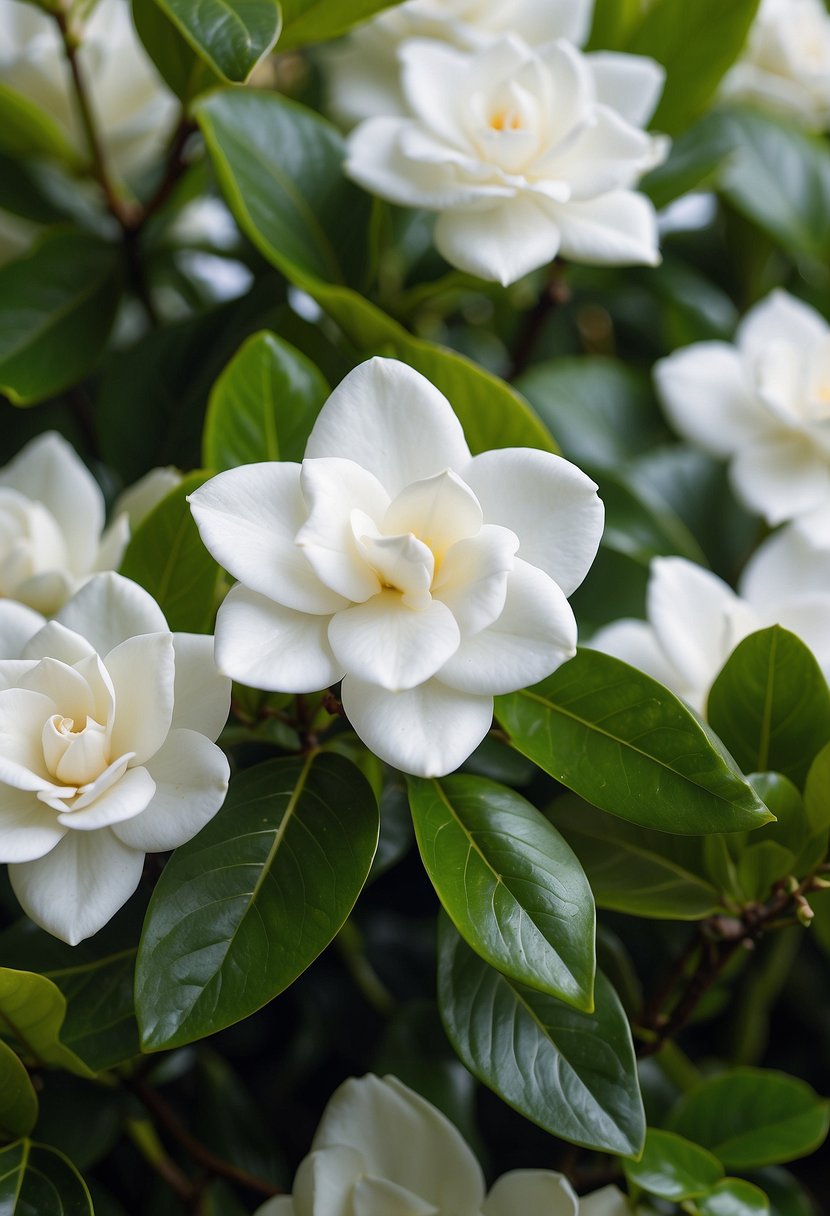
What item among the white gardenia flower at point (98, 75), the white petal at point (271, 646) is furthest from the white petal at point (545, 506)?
the white gardenia flower at point (98, 75)

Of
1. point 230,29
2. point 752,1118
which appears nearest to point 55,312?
point 230,29

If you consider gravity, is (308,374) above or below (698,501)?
above

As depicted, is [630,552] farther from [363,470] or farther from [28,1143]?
[28,1143]

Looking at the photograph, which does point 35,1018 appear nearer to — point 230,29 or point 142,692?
point 142,692

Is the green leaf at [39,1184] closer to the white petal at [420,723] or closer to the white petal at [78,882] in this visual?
the white petal at [78,882]

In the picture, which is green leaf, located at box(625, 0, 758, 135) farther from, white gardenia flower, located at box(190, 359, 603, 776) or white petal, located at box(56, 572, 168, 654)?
white petal, located at box(56, 572, 168, 654)

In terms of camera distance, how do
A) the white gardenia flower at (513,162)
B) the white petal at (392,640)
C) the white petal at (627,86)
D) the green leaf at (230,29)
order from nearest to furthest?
the white petal at (392,640) → the green leaf at (230,29) → the white gardenia flower at (513,162) → the white petal at (627,86)

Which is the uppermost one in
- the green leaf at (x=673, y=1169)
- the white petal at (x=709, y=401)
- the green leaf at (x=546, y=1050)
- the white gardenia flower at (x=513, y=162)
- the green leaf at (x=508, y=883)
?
the white gardenia flower at (x=513, y=162)

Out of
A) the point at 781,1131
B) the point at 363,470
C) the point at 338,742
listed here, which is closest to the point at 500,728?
the point at 338,742
